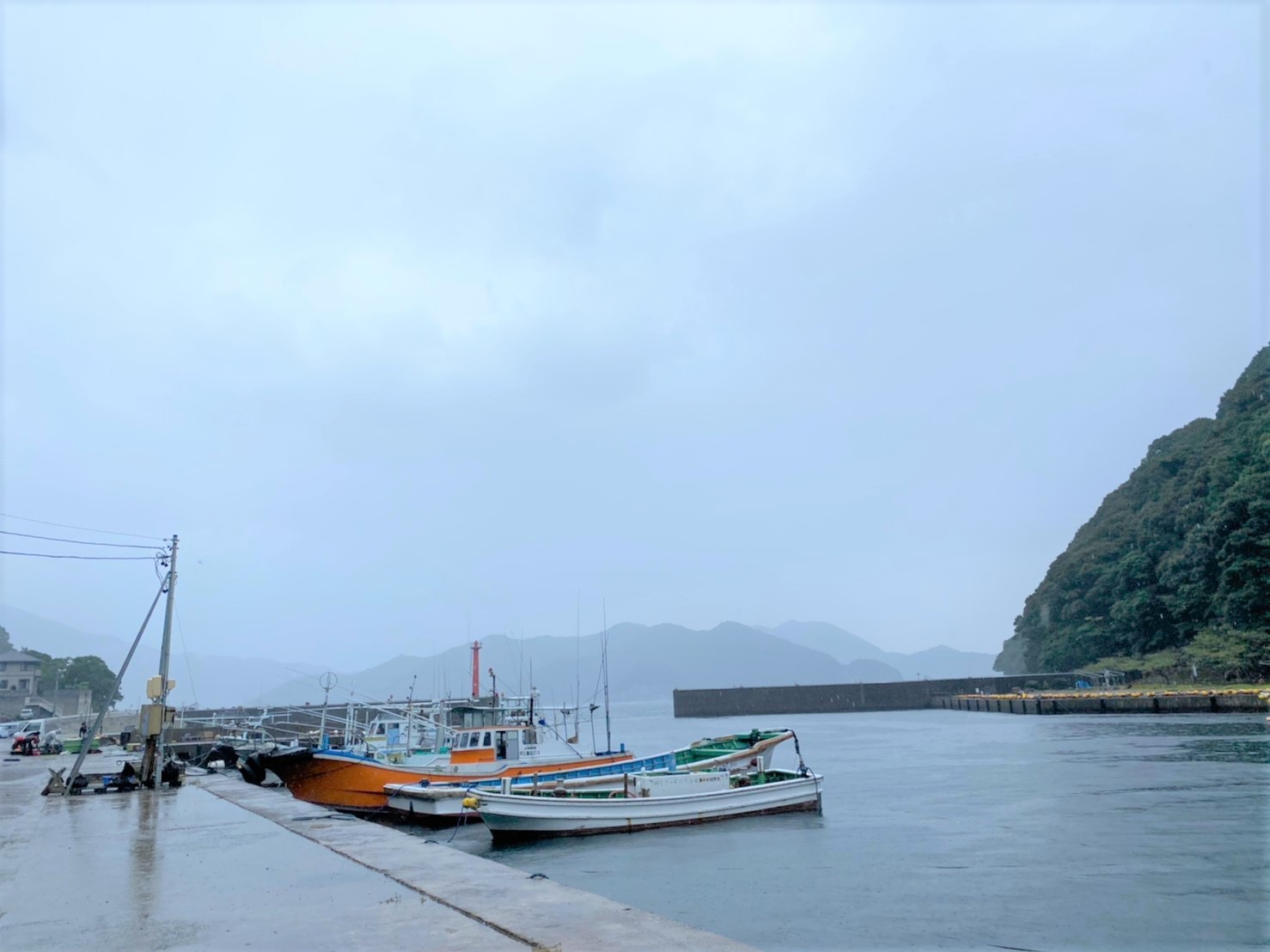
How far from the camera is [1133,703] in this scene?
172 feet

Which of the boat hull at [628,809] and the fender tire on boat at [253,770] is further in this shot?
the fender tire on boat at [253,770]

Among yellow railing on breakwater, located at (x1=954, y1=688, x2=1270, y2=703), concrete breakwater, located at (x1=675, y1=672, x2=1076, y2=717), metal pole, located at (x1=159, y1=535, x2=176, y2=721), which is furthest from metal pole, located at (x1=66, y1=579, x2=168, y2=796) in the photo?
concrete breakwater, located at (x1=675, y1=672, x2=1076, y2=717)

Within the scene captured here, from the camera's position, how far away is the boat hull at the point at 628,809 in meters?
18.2

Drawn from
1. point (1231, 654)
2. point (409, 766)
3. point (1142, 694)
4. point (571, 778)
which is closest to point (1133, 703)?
point (1142, 694)

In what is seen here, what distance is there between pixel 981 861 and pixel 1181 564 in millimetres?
59477

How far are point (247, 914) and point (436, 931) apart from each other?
74.7 inches

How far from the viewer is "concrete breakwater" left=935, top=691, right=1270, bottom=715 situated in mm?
44844

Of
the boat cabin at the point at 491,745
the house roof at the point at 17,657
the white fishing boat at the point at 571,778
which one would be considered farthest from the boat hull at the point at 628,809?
the house roof at the point at 17,657

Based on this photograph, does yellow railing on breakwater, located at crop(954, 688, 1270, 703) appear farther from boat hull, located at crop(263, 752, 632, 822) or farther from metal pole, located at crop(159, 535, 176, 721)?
metal pole, located at crop(159, 535, 176, 721)

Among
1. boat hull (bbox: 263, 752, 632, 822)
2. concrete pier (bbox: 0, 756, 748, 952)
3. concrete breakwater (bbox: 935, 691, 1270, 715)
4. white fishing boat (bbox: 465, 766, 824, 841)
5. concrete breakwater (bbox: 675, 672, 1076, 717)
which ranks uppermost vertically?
concrete pier (bbox: 0, 756, 748, 952)

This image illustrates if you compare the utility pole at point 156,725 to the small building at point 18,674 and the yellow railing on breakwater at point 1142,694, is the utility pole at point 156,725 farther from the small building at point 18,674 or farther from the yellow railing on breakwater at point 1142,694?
the small building at point 18,674

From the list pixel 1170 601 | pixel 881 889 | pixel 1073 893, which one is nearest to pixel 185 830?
pixel 881 889

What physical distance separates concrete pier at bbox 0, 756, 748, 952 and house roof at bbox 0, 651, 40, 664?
3228 inches

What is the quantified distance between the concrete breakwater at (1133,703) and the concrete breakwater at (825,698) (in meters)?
20.6
